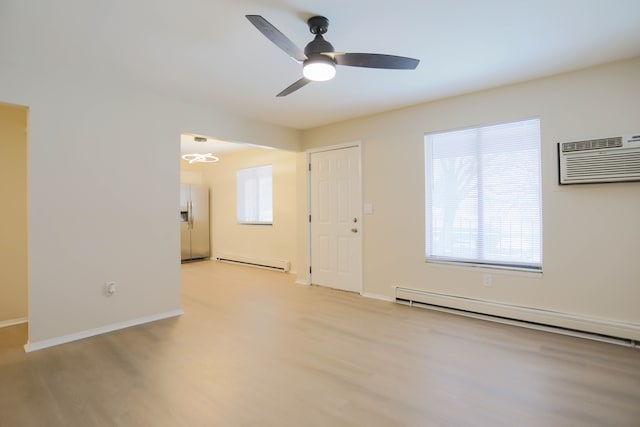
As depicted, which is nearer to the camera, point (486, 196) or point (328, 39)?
point (328, 39)

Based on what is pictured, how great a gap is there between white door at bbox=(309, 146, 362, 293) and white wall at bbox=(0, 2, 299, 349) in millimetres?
1965

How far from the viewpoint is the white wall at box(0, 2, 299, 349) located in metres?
2.84

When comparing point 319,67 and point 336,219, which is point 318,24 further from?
point 336,219

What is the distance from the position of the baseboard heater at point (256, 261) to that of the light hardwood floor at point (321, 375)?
2705 mm

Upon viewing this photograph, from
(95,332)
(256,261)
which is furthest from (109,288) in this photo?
(256,261)

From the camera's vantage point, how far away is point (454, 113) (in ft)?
12.5

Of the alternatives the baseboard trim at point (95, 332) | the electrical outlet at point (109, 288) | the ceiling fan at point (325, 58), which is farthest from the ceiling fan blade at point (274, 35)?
the baseboard trim at point (95, 332)

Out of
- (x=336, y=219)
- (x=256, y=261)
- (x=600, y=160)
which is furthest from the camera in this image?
(x=256, y=261)

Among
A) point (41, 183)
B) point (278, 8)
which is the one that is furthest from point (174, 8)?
point (41, 183)

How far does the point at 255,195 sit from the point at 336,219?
2.82 meters

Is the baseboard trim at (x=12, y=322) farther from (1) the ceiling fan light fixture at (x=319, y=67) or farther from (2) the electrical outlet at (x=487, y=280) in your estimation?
(2) the electrical outlet at (x=487, y=280)

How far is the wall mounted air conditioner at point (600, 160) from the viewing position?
2803mm

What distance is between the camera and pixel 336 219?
4934 mm

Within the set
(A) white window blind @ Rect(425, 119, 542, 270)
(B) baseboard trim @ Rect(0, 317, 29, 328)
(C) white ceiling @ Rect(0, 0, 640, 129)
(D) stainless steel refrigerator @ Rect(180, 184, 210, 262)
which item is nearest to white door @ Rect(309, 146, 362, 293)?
(A) white window blind @ Rect(425, 119, 542, 270)
